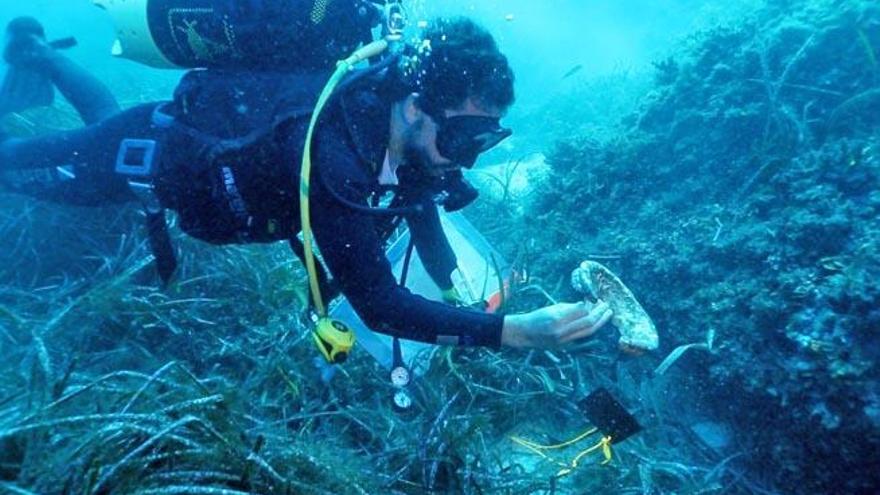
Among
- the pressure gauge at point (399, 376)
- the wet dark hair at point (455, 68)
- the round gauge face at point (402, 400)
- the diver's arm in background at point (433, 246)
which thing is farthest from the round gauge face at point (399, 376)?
the wet dark hair at point (455, 68)

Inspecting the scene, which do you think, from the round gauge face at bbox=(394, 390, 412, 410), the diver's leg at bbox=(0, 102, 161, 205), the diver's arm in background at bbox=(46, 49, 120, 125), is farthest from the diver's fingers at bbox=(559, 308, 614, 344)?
the diver's arm in background at bbox=(46, 49, 120, 125)

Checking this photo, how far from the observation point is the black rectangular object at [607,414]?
3.12m

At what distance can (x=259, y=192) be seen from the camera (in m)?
2.68

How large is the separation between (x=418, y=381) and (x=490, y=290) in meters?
1.13

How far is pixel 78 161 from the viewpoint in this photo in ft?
12.5

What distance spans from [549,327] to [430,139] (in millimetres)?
1189

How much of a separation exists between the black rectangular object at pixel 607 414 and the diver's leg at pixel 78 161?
10.9 ft

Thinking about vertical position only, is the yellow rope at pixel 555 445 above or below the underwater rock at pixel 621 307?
below

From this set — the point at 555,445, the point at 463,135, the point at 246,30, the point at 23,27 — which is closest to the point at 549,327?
the point at 463,135

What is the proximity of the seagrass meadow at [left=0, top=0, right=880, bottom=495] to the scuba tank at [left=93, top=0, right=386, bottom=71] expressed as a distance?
0.82 metres

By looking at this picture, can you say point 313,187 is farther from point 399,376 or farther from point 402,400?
point 402,400

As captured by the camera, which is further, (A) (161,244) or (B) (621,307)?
(A) (161,244)

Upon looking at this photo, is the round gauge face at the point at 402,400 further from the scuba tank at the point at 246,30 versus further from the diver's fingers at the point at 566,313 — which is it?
the scuba tank at the point at 246,30

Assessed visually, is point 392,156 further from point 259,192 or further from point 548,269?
point 548,269
